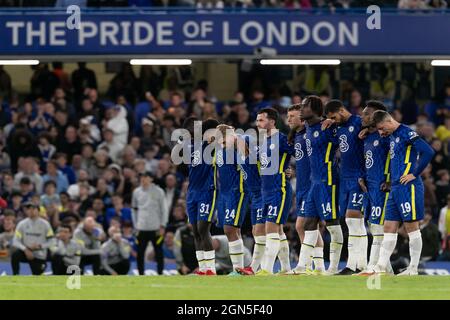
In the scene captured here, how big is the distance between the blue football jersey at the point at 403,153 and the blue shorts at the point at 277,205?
155 centimetres

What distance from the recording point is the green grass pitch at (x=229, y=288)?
15703mm

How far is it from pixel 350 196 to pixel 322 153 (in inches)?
24.8

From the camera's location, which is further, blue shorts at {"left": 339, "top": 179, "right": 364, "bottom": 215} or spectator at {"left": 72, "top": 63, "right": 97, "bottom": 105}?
spectator at {"left": 72, "top": 63, "right": 97, "bottom": 105}

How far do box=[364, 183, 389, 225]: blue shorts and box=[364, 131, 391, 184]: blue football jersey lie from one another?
10cm

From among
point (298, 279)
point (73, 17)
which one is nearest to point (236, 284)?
point (298, 279)

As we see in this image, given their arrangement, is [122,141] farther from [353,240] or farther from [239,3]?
[353,240]

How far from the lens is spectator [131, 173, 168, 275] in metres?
24.7

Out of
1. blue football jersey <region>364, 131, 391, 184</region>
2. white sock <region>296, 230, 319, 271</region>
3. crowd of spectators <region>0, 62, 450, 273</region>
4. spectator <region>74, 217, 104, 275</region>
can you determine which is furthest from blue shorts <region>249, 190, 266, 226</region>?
spectator <region>74, 217, 104, 275</region>

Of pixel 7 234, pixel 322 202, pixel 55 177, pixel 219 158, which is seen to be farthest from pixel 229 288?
pixel 55 177

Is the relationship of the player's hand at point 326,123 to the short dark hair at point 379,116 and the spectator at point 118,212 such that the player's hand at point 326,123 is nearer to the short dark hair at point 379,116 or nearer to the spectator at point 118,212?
the short dark hair at point 379,116

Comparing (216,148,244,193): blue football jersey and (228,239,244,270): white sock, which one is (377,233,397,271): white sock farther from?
(216,148,244,193): blue football jersey

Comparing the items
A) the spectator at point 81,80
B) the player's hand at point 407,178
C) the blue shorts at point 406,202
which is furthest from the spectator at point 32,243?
the player's hand at point 407,178

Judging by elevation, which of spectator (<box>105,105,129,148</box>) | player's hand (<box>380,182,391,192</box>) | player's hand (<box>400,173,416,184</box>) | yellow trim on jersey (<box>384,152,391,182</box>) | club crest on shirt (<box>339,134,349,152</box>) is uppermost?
spectator (<box>105,105,129,148</box>)

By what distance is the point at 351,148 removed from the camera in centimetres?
1870
